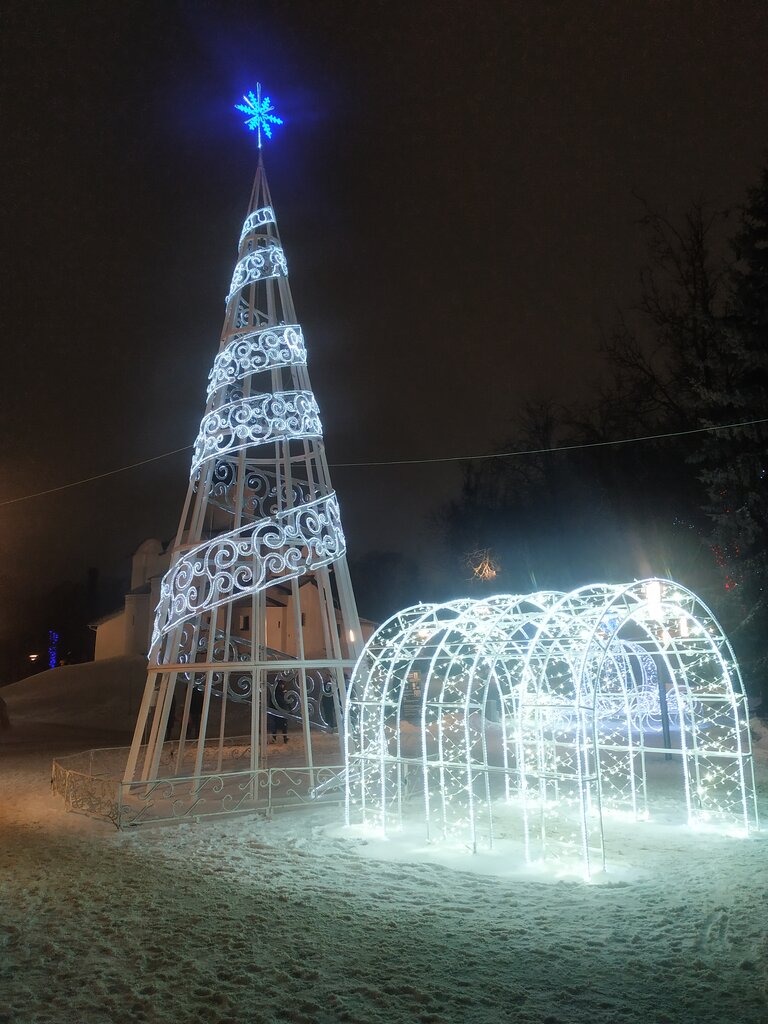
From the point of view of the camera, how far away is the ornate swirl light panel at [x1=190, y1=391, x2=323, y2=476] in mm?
11172

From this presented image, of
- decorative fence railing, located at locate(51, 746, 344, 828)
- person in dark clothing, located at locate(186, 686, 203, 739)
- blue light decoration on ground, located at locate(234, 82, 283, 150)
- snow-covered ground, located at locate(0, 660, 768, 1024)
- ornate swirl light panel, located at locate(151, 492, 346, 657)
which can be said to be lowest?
snow-covered ground, located at locate(0, 660, 768, 1024)

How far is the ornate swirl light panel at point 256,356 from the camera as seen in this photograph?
11391mm

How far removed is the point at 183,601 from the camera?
34.5 ft

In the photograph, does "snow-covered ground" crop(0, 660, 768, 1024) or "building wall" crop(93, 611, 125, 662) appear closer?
"snow-covered ground" crop(0, 660, 768, 1024)

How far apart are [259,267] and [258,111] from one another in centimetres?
240

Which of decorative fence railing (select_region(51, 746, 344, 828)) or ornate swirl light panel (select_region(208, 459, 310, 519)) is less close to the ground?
ornate swirl light panel (select_region(208, 459, 310, 519))

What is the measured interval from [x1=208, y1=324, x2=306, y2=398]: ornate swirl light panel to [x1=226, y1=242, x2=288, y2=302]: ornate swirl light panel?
A: 2.97 ft

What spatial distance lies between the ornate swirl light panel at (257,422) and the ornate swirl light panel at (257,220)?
2.75 m

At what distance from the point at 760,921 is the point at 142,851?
5.79 meters

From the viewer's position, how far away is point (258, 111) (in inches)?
475

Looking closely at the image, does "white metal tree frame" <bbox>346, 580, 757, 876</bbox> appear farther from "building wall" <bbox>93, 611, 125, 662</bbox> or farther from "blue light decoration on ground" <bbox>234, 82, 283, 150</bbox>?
"building wall" <bbox>93, 611, 125, 662</bbox>

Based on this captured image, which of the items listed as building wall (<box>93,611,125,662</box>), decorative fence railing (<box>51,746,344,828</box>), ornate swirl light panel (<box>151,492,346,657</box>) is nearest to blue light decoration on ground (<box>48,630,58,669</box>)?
building wall (<box>93,611,125,662</box>)

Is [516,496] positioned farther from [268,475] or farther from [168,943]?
[168,943]

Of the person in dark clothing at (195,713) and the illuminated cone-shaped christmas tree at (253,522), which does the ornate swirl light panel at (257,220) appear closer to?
the illuminated cone-shaped christmas tree at (253,522)
